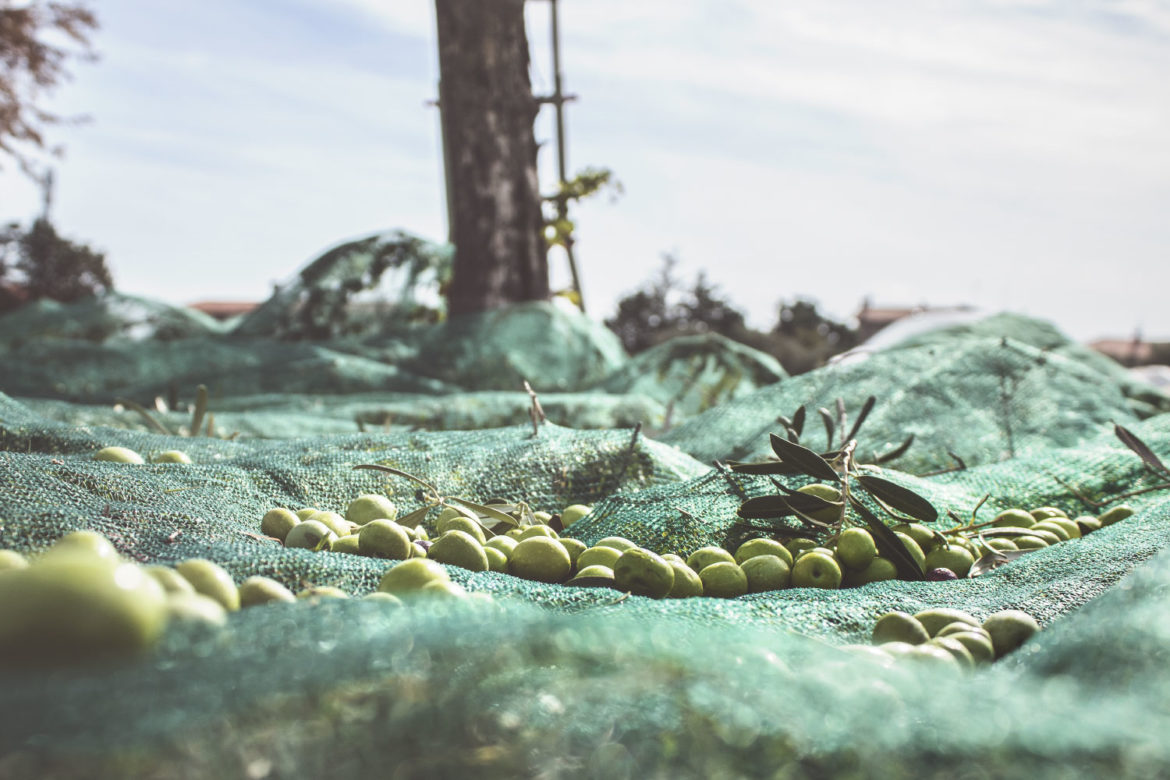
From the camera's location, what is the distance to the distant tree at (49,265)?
26245mm

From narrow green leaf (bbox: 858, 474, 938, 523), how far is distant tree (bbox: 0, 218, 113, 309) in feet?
93.8

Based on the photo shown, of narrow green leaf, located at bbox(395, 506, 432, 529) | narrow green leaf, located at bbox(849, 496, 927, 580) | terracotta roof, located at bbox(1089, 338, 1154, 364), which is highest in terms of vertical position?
narrow green leaf, located at bbox(395, 506, 432, 529)

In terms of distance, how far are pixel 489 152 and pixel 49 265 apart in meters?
28.4

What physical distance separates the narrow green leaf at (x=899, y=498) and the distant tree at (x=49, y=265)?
93.8ft

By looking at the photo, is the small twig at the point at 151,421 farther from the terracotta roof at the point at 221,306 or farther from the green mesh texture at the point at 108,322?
the terracotta roof at the point at 221,306

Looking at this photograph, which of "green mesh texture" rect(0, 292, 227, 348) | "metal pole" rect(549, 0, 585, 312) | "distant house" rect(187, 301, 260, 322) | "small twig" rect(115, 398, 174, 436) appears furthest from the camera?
"distant house" rect(187, 301, 260, 322)

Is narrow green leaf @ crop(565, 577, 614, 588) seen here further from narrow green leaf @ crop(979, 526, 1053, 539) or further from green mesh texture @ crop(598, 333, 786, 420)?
green mesh texture @ crop(598, 333, 786, 420)

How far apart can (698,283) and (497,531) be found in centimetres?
1926

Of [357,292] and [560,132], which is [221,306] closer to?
[560,132]

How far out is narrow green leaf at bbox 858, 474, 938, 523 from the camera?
1636 millimetres

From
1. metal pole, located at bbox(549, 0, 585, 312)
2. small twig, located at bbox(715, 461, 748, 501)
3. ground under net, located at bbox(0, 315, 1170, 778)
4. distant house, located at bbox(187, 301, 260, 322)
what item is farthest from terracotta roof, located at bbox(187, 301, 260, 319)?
ground under net, located at bbox(0, 315, 1170, 778)

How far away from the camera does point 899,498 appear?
5.55 feet

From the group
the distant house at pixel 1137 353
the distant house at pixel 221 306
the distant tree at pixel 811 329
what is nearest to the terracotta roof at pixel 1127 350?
the distant house at pixel 1137 353

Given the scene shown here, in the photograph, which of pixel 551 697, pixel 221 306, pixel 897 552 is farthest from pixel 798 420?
pixel 221 306
